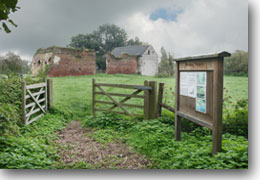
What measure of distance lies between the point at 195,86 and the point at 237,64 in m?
0.86

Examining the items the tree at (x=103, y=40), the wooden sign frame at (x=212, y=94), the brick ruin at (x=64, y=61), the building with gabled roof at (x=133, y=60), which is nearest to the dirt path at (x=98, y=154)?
the wooden sign frame at (x=212, y=94)

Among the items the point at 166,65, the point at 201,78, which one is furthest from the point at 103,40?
the point at 201,78

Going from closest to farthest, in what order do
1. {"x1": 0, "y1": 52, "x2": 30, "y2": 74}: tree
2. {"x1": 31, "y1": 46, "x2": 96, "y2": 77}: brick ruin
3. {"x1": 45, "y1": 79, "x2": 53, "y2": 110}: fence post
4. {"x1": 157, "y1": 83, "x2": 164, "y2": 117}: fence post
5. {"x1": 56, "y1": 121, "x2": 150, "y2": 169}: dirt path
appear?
1. {"x1": 56, "y1": 121, "x2": 150, "y2": 169}: dirt path
2. {"x1": 0, "y1": 52, "x2": 30, "y2": 74}: tree
3. {"x1": 31, "y1": 46, "x2": 96, "y2": 77}: brick ruin
4. {"x1": 157, "y1": 83, "x2": 164, "y2": 117}: fence post
5. {"x1": 45, "y1": 79, "x2": 53, "y2": 110}: fence post

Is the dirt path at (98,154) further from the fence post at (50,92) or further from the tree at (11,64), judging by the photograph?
the tree at (11,64)

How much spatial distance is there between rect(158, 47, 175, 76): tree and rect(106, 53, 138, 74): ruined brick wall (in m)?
0.49

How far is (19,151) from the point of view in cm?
280

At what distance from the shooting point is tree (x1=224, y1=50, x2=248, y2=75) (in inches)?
120

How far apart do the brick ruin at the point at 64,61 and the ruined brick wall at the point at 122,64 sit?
0.30 meters

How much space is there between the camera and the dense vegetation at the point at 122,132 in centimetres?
274

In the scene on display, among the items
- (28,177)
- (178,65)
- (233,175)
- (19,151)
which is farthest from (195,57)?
(28,177)

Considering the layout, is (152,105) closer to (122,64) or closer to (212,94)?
(122,64)

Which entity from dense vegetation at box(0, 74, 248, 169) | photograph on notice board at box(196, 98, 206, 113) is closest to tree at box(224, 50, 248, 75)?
dense vegetation at box(0, 74, 248, 169)

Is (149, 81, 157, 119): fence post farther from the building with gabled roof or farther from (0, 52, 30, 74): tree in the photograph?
(0, 52, 30, 74): tree

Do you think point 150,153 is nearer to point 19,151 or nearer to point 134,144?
point 134,144
